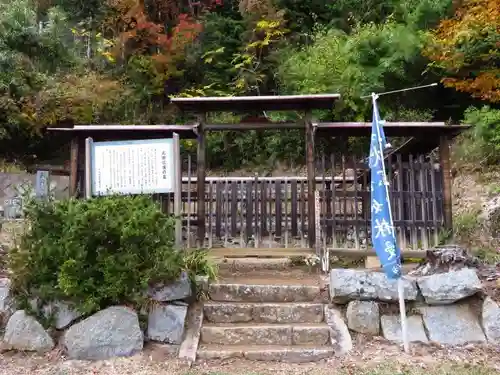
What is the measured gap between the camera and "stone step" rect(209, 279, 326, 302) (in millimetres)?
6055

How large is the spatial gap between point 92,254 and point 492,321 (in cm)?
448

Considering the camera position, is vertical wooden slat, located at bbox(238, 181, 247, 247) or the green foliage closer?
vertical wooden slat, located at bbox(238, 181, 247, 247)

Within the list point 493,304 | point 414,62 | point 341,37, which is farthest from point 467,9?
point 493,304

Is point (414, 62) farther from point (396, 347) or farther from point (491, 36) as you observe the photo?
point (396, 347)

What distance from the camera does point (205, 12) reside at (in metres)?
19.5

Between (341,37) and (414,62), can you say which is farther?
(341,37)

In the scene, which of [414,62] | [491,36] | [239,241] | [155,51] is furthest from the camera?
[155,51]

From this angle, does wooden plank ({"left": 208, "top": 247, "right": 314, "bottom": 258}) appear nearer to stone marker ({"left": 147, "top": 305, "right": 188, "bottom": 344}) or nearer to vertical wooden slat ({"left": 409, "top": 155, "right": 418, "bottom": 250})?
vertical wooden slat ({"left": 409, "top": 155, "right": 418, "bottom": 250})

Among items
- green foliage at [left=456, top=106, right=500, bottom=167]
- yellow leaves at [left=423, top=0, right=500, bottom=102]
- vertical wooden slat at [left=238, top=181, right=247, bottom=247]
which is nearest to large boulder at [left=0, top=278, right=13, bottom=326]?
vertical wooden slat at [left=238, top=181, right=247, bottom=247]

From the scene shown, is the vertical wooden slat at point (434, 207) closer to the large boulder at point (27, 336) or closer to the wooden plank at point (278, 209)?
the wooden plank at point (278, 209)

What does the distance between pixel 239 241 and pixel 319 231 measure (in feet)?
6.09

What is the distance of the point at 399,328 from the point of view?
5406mm

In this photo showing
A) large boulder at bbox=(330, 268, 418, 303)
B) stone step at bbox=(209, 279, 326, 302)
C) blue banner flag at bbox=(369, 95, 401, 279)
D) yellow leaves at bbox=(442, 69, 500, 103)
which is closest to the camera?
blue banner flag at bbox=(369, 95, 401, 279)

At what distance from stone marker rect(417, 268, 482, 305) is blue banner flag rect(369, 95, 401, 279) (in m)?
0.62
